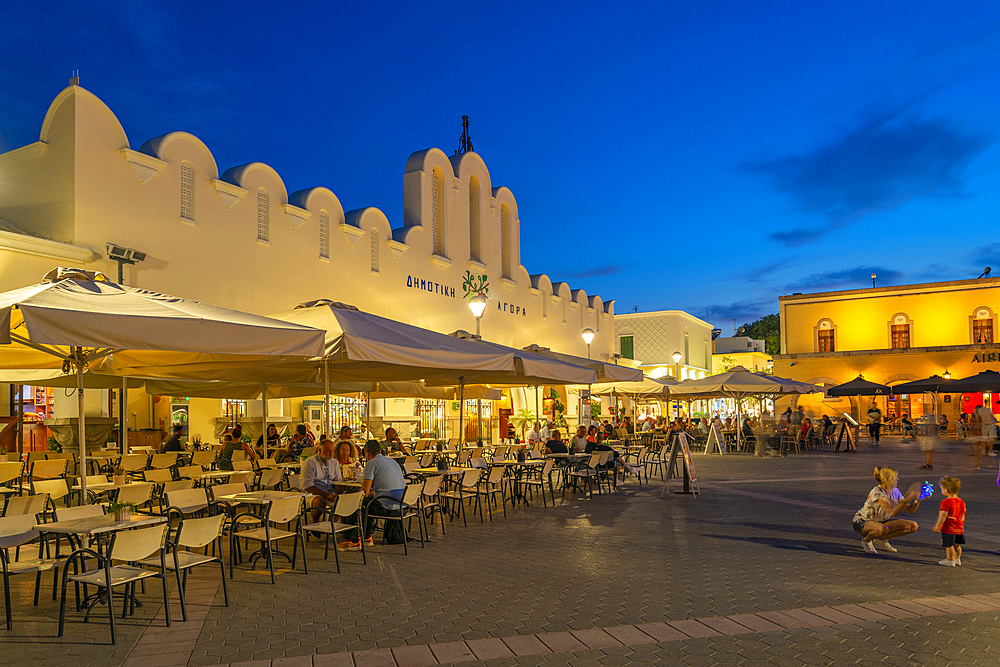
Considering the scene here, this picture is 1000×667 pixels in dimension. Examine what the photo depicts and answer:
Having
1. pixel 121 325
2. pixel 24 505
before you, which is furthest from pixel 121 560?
pixel 24 505

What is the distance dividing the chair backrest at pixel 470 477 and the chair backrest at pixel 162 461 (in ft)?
16.3

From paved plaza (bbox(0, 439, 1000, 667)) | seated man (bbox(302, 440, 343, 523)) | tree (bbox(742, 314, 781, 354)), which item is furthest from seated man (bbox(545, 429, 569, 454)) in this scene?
tree (bbox(742, 314, 781, 354))

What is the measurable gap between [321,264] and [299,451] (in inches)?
277

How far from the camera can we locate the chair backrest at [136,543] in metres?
5.39

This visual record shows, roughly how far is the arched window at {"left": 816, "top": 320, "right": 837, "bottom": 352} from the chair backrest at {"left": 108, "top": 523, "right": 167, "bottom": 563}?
45.7 m

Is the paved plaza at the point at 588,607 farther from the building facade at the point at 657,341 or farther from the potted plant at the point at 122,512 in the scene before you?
the building facade at the point at 657,341

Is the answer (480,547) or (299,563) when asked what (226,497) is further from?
(480,547)

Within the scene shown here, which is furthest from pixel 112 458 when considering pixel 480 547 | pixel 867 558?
pixel 867 558

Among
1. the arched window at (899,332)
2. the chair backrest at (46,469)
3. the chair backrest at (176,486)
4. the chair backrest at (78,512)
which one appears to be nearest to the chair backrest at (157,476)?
the chair backrest at (176,486)

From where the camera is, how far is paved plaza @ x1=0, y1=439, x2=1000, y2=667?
16.9ft

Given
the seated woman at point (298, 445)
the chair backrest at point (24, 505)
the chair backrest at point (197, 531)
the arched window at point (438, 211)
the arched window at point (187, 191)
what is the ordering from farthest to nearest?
the arched window at point (438, 211) → the arched window at point (187, 191) → the seated woman at point (298, 445) → the chair backrest at point (24, 505) → the chair backrest at point (197, 531)

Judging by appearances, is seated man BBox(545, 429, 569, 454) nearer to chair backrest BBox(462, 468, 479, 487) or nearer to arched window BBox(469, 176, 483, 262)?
chair backrest BBox(462, 468, 479, 487)

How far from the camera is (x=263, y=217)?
19.0 meters

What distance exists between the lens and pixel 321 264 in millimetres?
20547
